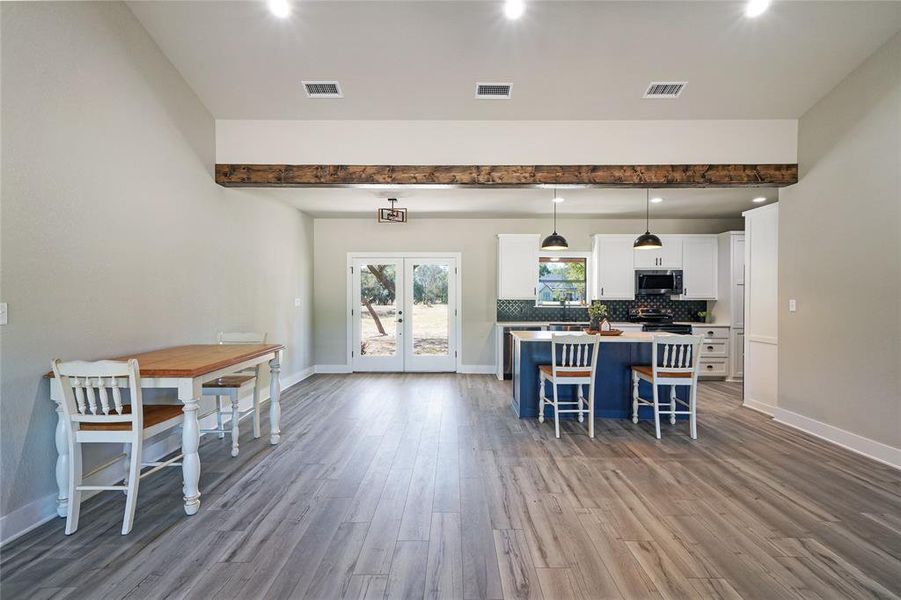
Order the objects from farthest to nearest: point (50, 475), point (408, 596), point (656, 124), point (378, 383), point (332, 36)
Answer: point (378, 383) < point (656, 124) < point (332, 36) < point (50, 475) < point (408, 596)

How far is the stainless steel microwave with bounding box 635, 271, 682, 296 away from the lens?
6445 mm

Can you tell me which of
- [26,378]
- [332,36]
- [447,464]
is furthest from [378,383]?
[332,36]

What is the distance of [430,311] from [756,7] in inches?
209

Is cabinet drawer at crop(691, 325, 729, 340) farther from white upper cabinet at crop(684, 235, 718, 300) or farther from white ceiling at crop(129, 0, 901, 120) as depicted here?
white ceiling at crop(129, 0, 901, 120)

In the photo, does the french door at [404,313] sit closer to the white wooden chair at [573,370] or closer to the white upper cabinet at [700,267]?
the white wooden chair at [573,370]

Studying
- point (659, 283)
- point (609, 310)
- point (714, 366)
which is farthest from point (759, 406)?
point (609, 310)

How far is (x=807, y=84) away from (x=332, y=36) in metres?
4.31

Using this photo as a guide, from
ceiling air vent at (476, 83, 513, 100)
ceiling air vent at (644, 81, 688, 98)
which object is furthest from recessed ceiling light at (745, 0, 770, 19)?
ceiling air vent at (476, 83, 513, 100)

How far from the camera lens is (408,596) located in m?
1.76

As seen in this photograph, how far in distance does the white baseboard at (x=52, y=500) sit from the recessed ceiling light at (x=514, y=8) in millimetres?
4219

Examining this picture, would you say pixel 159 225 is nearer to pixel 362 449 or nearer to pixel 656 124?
pixel 362 449

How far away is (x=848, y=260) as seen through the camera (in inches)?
139

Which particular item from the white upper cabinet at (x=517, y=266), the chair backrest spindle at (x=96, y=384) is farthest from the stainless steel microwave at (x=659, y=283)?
the chair backrest spindle at (x=96, y=384)

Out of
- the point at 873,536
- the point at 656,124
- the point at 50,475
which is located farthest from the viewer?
the point at 656,124
